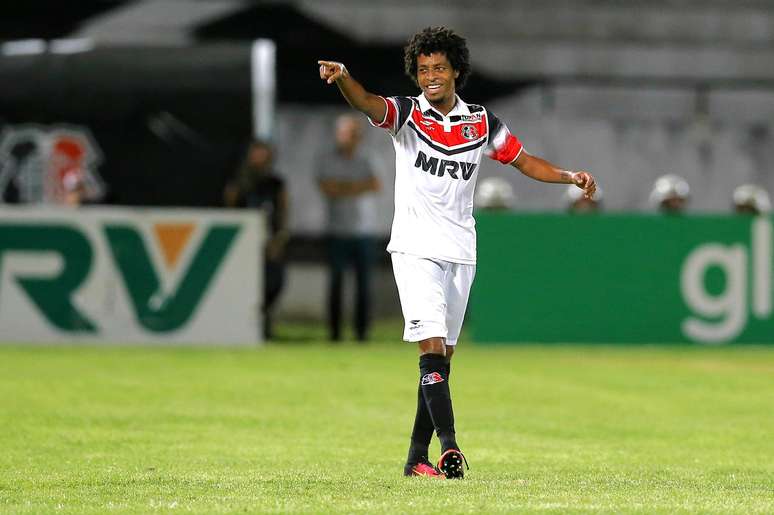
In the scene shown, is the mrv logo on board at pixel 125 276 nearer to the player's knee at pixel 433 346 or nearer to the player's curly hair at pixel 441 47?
the player's curly hair at pixel 441 47

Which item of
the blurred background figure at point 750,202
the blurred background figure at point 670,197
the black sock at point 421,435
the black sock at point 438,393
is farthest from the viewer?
the blurred background figure at point 750,202

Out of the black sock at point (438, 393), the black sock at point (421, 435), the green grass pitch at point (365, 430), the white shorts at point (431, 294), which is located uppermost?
the white shorts at point (431, 294)

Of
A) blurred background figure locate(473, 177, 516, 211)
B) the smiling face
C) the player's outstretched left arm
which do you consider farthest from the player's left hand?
blurred background figure locate(473, 177, 516, 211)

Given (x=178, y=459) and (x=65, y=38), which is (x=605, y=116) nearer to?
(x=65, y=38)

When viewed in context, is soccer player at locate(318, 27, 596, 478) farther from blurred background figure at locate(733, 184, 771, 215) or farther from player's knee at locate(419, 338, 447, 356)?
blurred background figure at locate(733, 184, 771, 215)

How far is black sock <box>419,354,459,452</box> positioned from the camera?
7520mm

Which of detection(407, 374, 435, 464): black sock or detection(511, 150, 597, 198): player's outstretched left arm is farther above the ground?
detection(511, 150, 597, 198): player's outstretched left arm

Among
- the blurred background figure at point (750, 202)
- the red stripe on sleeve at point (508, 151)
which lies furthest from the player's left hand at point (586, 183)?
the blurred background figure at point (750, 202)

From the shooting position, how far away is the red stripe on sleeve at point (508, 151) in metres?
8.02

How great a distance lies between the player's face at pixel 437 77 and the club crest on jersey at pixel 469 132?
158mm

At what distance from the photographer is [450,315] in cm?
782

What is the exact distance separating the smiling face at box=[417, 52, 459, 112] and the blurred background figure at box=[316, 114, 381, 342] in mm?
9936

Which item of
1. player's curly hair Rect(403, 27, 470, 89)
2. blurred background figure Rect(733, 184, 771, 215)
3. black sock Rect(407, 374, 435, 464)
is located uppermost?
player's curly hair Rect(403, 27, 470, 89)

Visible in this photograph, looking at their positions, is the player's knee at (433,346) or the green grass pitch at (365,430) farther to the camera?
the player's knee at (433,346)
